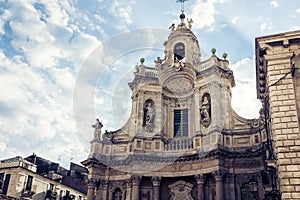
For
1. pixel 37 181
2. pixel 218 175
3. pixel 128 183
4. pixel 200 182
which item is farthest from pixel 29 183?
pixel 218 175

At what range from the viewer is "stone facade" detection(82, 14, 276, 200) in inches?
883

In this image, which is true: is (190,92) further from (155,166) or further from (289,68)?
(289,68)

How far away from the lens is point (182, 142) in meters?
25.0

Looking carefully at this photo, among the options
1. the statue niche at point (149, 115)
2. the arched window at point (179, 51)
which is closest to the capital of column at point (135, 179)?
the statue niche at point (149, 115)

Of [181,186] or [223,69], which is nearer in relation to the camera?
[181,186]

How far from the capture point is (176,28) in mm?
31250

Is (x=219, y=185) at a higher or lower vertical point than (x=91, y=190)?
higher

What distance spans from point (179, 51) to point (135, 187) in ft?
40.1

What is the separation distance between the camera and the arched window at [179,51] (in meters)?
29.6

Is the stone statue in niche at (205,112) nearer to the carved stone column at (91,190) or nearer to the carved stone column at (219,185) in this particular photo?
the carved stone column at (219,185)

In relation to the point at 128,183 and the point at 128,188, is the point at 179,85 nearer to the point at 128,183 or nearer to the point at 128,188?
the point at 128,183

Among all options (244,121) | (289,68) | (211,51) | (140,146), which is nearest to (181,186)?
(140,146)

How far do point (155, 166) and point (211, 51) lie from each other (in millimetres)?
9713

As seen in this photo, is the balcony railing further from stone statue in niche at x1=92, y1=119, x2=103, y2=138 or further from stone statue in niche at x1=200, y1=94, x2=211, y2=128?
stone statue in niche at x1=92, y1=119, x2=103, y2=138
